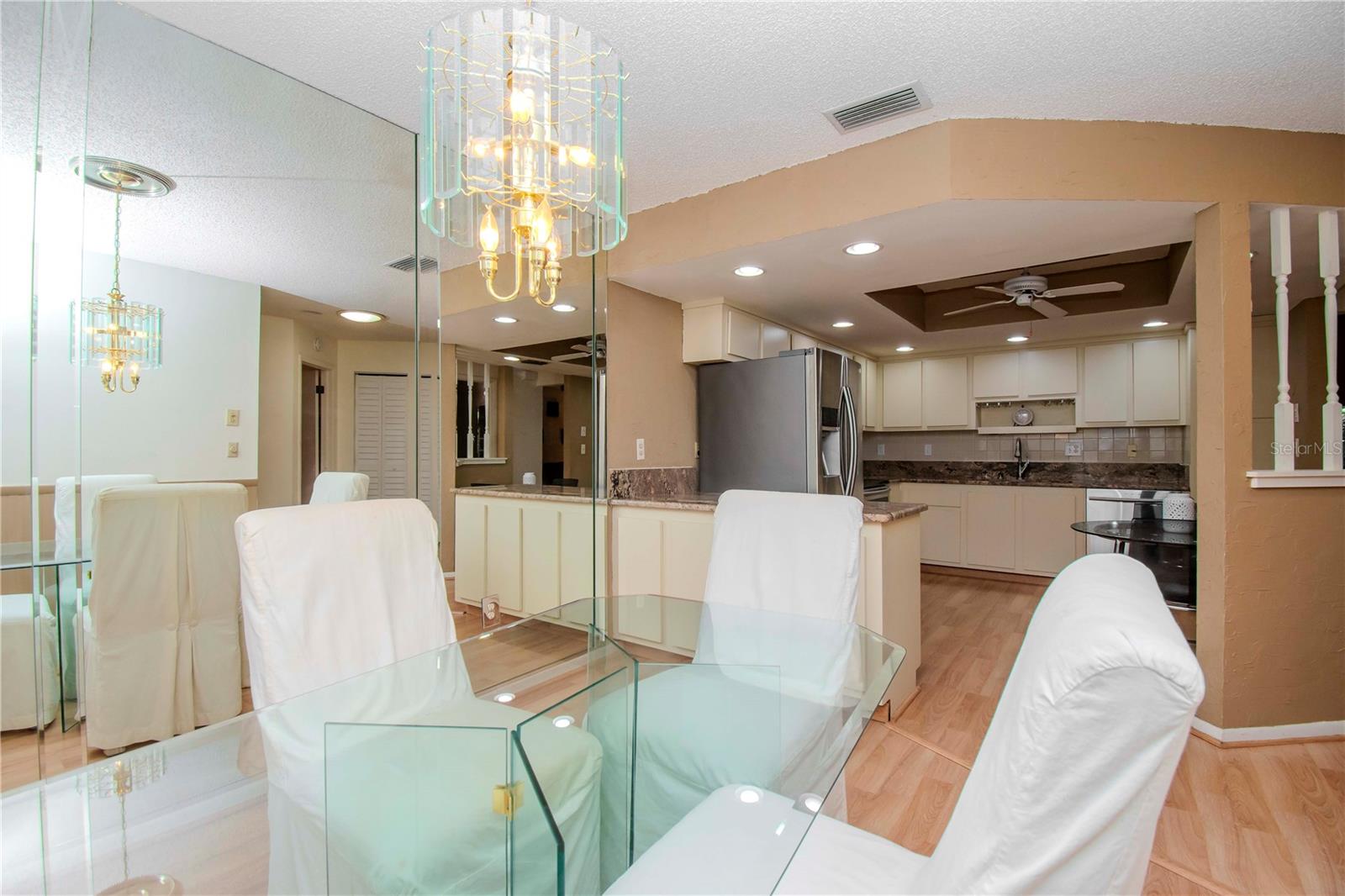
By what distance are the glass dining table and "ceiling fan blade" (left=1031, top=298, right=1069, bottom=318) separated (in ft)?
10.1

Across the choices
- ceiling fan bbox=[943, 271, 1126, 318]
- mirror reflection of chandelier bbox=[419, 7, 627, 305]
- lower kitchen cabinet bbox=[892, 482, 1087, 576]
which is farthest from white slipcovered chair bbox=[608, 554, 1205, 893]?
lower kitchen cabinet bbox=[892, 482, 1087, 576]

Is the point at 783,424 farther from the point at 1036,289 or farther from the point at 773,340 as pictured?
the point at 1036,289

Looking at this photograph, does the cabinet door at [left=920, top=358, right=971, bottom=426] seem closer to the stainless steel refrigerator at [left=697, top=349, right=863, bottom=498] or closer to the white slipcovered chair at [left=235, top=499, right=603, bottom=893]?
the stainless steel refrigerator at [left=697, top=349, right=863, bottom=498]

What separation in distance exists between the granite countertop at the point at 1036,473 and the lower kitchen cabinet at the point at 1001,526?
88 mm

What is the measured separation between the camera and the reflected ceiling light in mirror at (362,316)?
241 cm

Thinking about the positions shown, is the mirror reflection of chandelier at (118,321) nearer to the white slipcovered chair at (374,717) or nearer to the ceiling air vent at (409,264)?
the ceiling air vent at (409,264)

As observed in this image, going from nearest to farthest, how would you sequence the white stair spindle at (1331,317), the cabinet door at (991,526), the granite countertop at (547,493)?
the white stair spindle at (1331,317) → the granite countertop at (547,493) → the cabinet door at (991,526)

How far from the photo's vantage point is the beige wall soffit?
2.27 metres

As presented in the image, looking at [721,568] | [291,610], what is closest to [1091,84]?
[721,568]

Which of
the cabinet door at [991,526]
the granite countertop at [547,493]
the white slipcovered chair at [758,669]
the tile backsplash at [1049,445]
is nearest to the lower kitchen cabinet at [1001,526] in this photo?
the cabinet door at [991,526]

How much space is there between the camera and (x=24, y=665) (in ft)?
5.27

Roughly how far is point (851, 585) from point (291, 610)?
1451 millimetres

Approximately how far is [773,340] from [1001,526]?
8.48 ft

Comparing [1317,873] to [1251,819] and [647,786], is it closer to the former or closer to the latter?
[1251,819]
